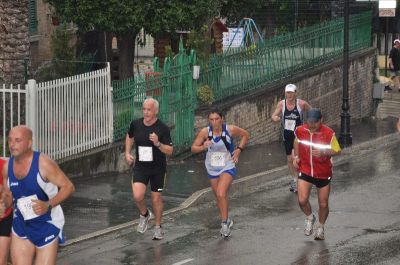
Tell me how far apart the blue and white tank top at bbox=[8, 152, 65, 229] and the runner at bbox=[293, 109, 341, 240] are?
15.1ft

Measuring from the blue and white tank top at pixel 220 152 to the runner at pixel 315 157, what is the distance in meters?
0.93

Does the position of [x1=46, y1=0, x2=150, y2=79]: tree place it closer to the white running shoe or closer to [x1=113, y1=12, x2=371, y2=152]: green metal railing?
[x1=113, y1=12, x2=371, y2=152]: green metal railing

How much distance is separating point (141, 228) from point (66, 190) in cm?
445

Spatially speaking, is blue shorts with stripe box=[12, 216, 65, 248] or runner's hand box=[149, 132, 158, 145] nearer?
blue shorts with stripe box=[12, 216, 65, 248]

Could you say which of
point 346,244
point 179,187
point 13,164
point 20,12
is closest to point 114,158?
point 179,187

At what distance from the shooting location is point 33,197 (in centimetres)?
986

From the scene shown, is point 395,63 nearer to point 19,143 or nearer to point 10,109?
point 10,109

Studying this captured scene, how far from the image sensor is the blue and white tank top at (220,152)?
46.9 feet

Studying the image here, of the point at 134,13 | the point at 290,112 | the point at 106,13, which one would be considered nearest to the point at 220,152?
the point at 290,112

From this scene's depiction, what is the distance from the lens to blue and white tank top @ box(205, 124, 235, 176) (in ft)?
46.9

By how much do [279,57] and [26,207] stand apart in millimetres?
16704

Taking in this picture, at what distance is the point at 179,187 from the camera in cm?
1838

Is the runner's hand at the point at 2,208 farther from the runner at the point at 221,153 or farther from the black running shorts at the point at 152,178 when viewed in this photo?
the runner at the point at 221,153

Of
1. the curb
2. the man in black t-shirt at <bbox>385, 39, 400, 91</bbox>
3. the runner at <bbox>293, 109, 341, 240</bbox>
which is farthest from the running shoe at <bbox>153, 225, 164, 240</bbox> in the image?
the man in black t-shirt at <bbox>385, 39, 400, 91</bbox>
